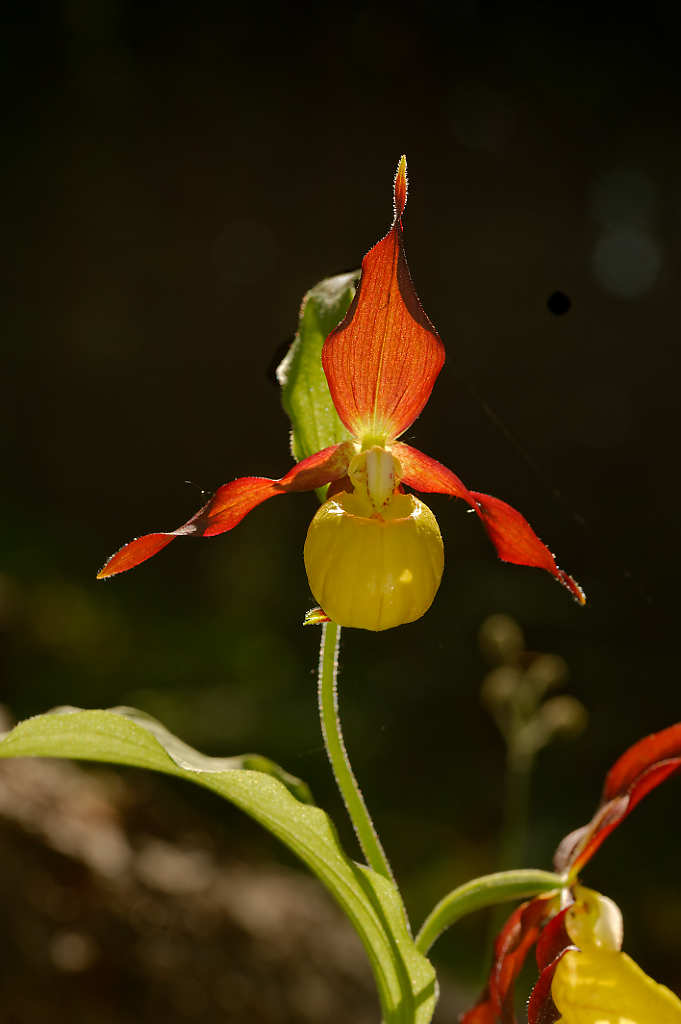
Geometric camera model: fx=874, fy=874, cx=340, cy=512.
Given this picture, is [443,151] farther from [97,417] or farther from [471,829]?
[471,829]

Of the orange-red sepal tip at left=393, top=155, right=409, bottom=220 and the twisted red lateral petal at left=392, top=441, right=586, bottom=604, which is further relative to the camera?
the twisted red lateral petal at left=392, top=441, right=586, bottom=604

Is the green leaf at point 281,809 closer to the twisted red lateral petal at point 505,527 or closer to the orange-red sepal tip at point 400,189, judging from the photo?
the twisted red lateral petal at point 505,527

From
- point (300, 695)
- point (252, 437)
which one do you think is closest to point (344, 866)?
point (300, 695)

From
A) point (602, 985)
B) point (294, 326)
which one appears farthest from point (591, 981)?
point (294, 326)

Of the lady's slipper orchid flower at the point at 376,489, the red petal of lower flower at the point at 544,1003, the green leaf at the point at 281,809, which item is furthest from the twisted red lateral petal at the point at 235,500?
the red petal of lower flower at the point at 544,1003

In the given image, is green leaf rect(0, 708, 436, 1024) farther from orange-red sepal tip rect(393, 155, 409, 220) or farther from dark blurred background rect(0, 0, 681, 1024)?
dark blurred background rect(0, 0, 681, 1024)

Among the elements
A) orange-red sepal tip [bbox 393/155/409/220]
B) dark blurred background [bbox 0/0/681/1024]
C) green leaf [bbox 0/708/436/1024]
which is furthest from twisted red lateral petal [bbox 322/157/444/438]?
dark blurred background [bbox 0/0/681/1024]
